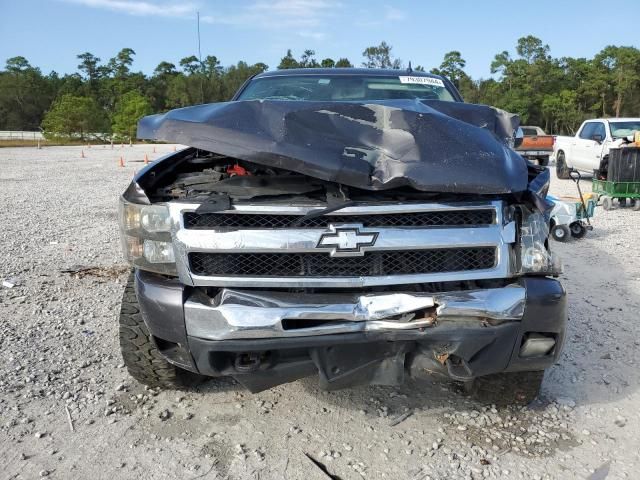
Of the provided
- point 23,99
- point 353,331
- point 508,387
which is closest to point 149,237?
point 353,331

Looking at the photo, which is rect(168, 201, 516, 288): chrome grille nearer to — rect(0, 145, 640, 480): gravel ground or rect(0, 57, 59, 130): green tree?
rect(0, 145, 640, 480): gravel ground

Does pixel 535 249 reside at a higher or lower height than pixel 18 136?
lower

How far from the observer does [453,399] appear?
288cm

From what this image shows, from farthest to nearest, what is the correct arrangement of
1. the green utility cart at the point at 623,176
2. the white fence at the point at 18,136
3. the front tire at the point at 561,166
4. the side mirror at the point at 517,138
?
1. the white fence at the point at 18,136
2. the front tire at the point at 561,166
3. the green utility cart at the point at 623,176
4. the side mirror at the point at 517,138

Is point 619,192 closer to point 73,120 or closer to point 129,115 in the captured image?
point 73,120

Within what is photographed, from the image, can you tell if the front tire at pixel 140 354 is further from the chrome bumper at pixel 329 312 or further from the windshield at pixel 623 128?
the windshield at pixel 623 128

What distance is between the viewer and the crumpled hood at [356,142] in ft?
7.06

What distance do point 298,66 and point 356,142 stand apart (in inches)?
1783

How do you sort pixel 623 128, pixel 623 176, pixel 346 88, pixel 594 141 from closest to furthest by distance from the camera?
pixel 346 88 → pixel 623 176 → pixel 623 128 → pixel 594 141

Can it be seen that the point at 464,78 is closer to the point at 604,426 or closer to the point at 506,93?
the point at 506,93

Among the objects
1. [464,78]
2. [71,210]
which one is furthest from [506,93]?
[71,210]

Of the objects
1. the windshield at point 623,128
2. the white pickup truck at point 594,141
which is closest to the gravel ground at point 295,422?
the white pickup truck at point 594,141

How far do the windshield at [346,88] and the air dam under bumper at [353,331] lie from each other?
2.04 m

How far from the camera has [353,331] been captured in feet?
6.98
